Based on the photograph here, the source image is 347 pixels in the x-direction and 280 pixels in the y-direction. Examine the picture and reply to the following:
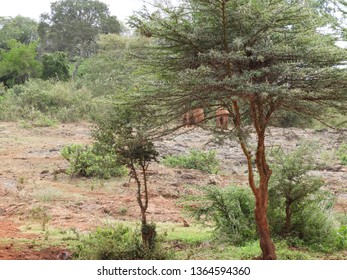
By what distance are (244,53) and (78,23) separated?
32.9 m

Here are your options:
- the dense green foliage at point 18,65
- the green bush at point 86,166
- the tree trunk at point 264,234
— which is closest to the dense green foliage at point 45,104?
the dense green foliage at point 18,65

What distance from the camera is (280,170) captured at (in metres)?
7.93

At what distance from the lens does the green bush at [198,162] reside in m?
15.5

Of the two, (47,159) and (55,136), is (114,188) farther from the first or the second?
(55,136)

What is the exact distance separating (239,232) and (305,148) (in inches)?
68.8

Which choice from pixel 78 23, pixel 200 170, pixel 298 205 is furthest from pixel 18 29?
pixel 298 205

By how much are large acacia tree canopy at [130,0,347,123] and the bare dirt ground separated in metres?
1.10

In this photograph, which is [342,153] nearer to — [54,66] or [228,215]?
[228,215]

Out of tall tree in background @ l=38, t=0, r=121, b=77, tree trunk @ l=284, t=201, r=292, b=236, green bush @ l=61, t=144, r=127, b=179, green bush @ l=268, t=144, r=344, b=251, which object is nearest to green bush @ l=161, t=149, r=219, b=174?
green bush @ l=61, t=144, r=127, b=179

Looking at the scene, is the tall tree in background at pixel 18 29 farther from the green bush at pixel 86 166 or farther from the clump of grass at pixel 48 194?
the clump of grass at pixel 48 194

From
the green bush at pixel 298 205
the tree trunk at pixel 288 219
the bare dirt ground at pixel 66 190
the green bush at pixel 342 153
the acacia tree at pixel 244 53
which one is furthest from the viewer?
the green bush at pixel 342 153

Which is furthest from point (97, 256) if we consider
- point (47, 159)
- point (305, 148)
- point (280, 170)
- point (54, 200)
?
point (47, 159)

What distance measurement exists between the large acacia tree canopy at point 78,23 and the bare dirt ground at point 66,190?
61.8 ft

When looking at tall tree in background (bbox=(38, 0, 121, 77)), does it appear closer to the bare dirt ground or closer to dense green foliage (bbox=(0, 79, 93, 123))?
dense green foliage (bbox=(0, 79, 93, 123))
